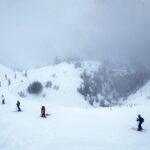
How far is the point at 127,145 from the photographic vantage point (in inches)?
587

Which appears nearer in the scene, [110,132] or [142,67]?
[110,132]

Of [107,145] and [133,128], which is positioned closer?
[107,145]

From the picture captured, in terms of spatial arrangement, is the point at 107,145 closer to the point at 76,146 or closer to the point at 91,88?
the point at 76,146

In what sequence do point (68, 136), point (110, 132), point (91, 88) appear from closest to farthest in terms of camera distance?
point (68, 136) < point (110, 132) < point (91, 88)

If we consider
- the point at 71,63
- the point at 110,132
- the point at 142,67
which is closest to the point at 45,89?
the point at 71,63

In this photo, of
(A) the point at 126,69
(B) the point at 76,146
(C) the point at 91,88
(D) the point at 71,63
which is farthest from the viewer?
(A) the point at 126,69

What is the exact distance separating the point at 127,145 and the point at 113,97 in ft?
243

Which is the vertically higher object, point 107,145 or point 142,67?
point 142,67

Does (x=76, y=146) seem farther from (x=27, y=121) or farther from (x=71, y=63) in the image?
(x=71, y=63)

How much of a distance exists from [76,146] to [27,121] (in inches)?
307

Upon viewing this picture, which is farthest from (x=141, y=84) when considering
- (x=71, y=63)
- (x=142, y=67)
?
(x=71, y=63)

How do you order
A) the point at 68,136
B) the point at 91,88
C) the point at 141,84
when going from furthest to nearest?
the point at 141,84, the point at 91,88, the point at 68,136

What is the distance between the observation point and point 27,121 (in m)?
20.4

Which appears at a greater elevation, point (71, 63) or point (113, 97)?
point (71, 63)
